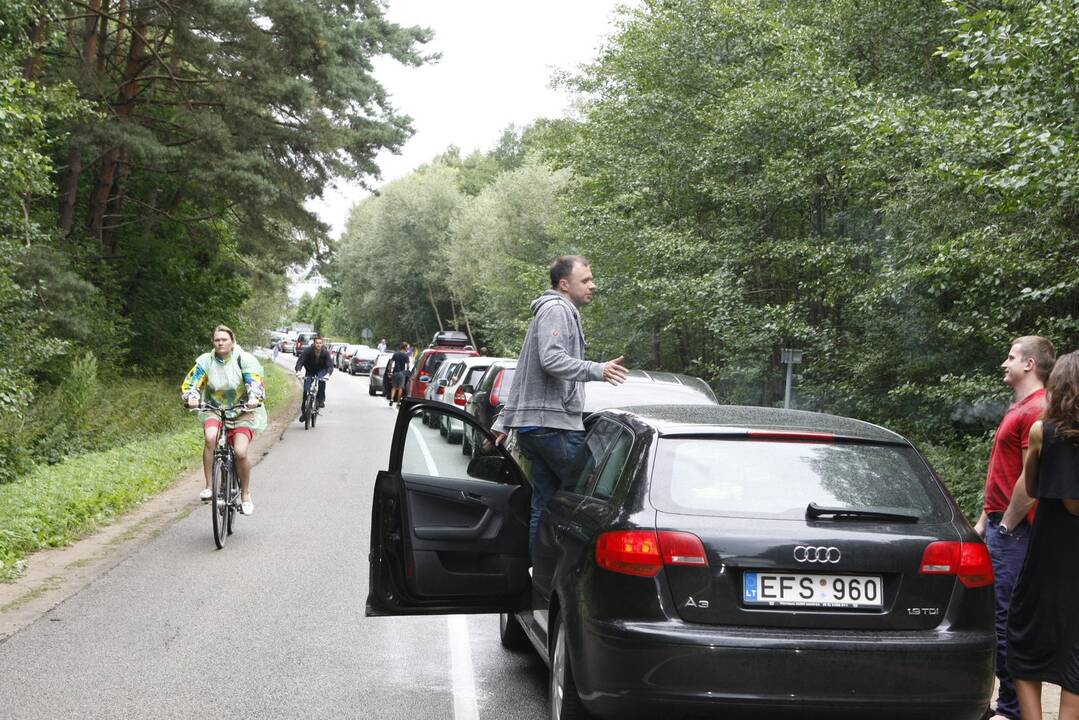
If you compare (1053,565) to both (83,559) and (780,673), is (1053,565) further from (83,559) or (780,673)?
(83,559)

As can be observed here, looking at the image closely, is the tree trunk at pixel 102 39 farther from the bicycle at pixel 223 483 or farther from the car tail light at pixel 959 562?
the car tail light at pixel 959 562

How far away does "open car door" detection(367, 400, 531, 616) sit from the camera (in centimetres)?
564

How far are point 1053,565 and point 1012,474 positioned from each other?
0.75 metres

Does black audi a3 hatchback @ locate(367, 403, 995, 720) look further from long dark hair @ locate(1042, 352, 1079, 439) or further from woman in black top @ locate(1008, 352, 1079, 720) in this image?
long dark hair @ locate(1042, 352, 1079, 439)

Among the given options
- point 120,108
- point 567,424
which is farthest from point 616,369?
point 120,108

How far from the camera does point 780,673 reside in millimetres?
4008

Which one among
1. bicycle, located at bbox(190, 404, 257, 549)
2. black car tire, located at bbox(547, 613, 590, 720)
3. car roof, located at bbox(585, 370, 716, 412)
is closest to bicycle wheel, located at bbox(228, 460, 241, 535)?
bicycle, located at bbox(190, 404, 257, 549)

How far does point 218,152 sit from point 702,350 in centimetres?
1300

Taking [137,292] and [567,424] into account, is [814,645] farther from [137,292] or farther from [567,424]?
[137,292]

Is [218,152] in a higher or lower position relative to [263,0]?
lower

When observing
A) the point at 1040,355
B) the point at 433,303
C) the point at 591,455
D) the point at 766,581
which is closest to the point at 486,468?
the point at 591,455

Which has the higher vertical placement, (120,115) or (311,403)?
(120,115)

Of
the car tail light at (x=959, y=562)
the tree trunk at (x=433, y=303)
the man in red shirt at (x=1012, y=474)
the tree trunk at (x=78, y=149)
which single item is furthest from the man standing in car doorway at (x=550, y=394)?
the tree trunk at (x=433, y=303)

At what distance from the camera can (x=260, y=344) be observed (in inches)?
2050
